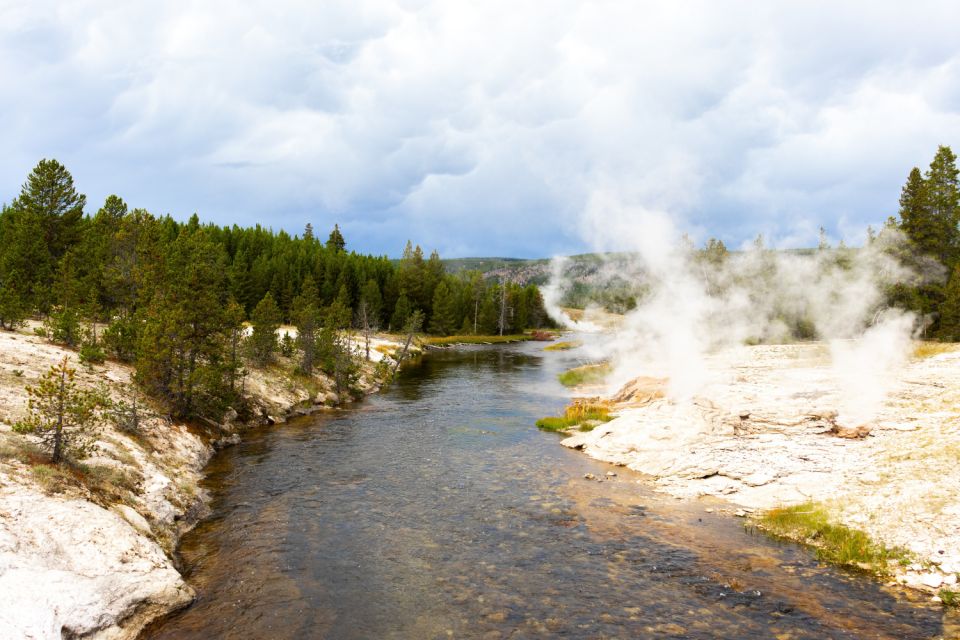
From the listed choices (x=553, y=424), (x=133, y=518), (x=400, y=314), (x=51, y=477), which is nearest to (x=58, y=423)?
(x=51, y=477)

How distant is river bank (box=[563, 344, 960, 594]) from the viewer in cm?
1808

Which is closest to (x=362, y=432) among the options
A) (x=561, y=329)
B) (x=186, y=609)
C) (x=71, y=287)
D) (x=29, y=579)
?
(x=186, y=609)

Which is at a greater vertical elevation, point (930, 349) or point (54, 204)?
point (54, 204)

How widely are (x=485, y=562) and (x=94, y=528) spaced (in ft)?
38.2

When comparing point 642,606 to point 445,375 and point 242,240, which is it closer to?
point 445,375

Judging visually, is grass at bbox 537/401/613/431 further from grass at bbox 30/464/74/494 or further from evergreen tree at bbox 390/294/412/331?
evergreen tree at bbox 390/294/412/331

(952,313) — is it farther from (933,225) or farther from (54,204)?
(54,204)

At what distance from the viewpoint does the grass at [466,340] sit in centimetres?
11475

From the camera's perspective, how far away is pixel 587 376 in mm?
61188

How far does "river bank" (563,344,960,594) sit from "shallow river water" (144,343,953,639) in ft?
7.15

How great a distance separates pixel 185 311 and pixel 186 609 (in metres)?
22.3

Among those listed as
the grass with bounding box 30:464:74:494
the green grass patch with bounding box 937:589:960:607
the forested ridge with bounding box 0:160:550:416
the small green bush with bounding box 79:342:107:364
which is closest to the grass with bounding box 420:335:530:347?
the forested ridge with bounding box 0:160:550:416

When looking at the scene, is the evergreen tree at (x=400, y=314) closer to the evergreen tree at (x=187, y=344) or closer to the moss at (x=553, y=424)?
the moss at (x=553, y=424)

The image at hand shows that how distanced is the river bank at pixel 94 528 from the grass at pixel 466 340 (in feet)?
282
